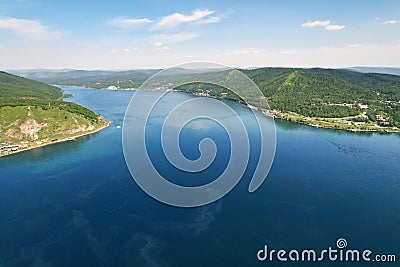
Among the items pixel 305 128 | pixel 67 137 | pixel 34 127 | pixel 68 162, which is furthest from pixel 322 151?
pixel 34 127

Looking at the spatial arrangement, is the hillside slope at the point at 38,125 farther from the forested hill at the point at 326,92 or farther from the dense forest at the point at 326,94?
the forested hill at the point at 326,92

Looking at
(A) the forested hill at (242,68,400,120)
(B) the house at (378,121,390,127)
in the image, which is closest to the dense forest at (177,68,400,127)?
(A) the forested hill at (242,68,400,120)

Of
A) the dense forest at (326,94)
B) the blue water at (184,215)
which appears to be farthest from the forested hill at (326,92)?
the blue water at (184,215)

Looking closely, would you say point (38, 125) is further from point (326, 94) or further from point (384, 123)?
point (326, 94)

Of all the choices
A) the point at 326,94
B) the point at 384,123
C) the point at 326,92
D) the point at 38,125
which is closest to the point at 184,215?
the point at 38,125

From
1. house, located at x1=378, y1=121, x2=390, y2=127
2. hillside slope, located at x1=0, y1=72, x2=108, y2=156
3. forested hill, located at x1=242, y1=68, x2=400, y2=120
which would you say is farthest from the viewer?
forested hill, located at x1=242, y1=68, x2=400, y2=120

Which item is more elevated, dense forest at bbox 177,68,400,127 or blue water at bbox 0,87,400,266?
dense forest at bbox 177,68,400,127

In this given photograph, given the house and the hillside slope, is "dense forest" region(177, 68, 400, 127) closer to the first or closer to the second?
the house

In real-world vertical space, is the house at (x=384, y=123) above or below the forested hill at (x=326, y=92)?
below

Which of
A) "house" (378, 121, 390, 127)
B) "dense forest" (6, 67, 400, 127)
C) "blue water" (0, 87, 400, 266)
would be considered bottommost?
"blue water" (0, 87, 400, 266)

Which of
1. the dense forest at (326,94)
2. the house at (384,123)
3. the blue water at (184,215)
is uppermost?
the dense forest at (326,94)
